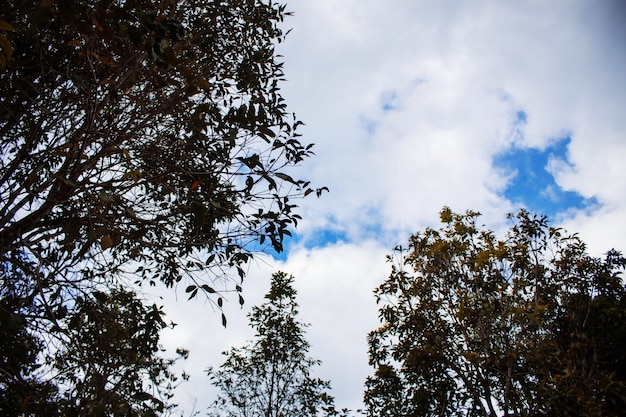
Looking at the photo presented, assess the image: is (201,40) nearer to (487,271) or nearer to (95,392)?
(95,392)

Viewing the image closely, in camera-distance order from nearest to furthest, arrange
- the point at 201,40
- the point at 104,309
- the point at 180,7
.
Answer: the point at 104,309, the point at 180,7, the point at 201,40

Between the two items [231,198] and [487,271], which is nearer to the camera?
[231,198]

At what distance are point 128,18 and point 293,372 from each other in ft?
26.7

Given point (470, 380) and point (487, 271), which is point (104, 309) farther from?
point (487, 271)

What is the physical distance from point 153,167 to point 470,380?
602 centimetres

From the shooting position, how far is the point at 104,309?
9.76ft

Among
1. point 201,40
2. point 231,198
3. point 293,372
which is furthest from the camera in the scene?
point 293,372

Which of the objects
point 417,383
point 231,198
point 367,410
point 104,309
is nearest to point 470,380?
point 417,383

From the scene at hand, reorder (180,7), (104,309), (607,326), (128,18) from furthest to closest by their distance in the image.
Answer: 1. (607,326)
2. (180,7)
3. (104,309)
4. (128,18)

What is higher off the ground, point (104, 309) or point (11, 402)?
point (104, 309)

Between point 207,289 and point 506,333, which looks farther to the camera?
point 506,333

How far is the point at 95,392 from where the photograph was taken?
2477 millimetres

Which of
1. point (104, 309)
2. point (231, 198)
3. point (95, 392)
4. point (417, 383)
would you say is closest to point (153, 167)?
point (231, 198)

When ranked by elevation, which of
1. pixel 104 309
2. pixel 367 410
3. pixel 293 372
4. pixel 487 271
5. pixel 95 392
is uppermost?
pixel 487 271
